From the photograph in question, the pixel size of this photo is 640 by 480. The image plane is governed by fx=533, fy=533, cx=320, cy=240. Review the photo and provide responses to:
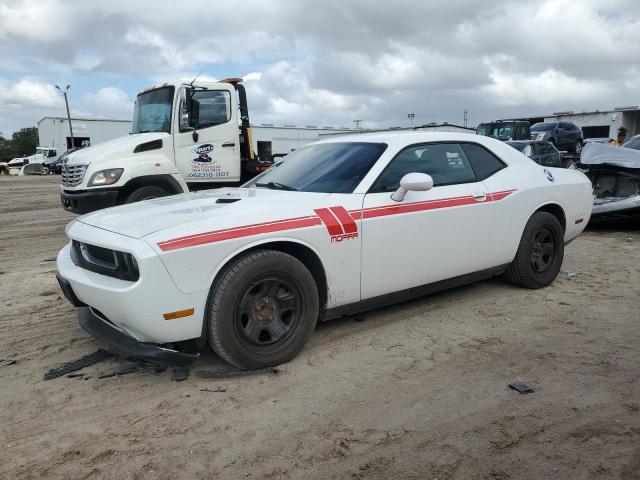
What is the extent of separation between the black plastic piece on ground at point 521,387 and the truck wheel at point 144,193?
622 cm

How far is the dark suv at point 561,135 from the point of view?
2502 centimetres

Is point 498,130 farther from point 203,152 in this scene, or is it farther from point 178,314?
point 178,314

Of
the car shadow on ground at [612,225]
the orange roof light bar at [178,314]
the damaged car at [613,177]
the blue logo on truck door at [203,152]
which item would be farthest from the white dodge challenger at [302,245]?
the car shadow on ground at [612,225]

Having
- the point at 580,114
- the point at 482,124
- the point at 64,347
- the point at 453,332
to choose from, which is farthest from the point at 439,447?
the point at 580,114

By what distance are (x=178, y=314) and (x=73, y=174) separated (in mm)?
5927

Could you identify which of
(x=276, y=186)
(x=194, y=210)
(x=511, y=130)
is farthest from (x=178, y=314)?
(x=511, y=130)

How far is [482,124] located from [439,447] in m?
22.6

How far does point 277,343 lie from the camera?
3.59 m

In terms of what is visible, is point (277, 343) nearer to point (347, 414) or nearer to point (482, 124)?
point (347, 414)

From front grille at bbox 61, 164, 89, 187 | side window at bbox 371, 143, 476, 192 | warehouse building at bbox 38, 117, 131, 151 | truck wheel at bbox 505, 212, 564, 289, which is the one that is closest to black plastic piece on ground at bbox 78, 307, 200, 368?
side window at bbox 371, 143, 476, 192

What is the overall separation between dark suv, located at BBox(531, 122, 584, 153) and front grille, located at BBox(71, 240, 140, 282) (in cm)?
2442

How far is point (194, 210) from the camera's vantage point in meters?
3.66

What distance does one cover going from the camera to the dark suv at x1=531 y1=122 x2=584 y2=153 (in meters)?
25.0

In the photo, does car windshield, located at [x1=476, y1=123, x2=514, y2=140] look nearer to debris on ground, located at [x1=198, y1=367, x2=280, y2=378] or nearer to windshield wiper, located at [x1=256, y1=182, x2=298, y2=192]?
windshield wiper, located at [x1=256, y1=182, x2=298, y2=192]
